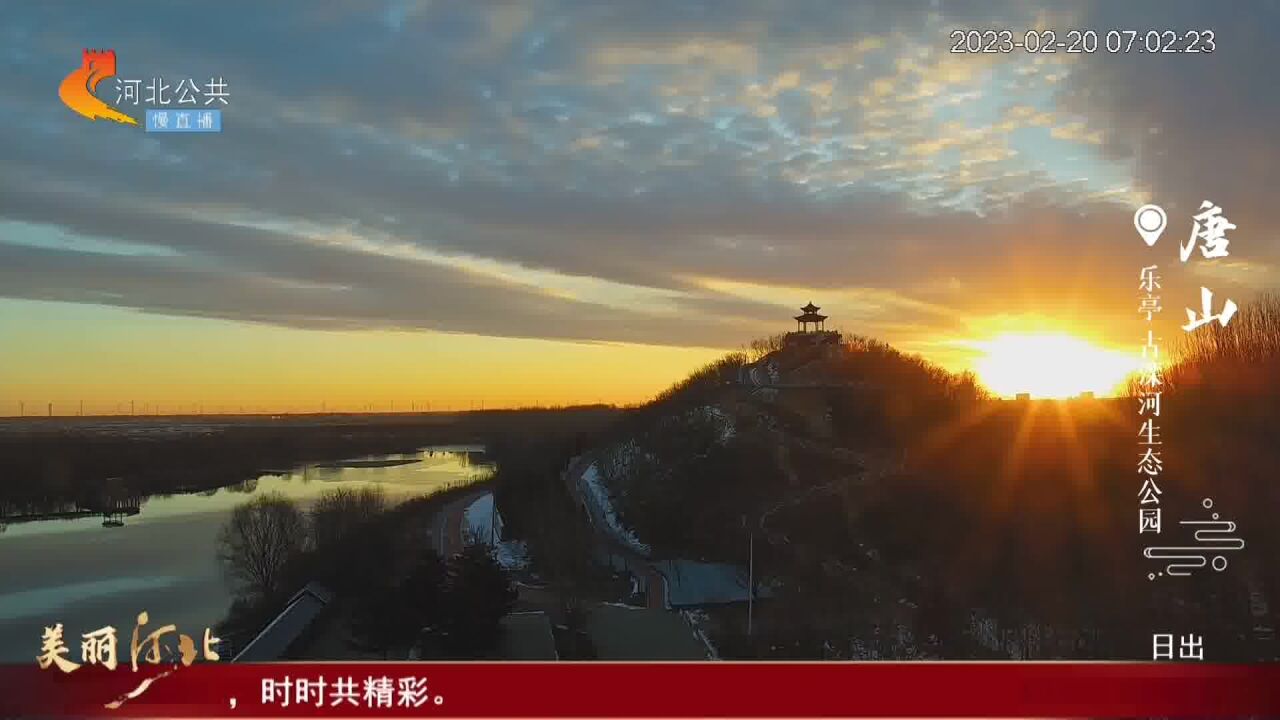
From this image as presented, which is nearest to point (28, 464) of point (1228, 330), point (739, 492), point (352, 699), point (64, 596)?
point (64, 596)

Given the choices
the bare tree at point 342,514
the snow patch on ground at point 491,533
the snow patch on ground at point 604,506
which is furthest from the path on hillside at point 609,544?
the bare tree at point 342,514

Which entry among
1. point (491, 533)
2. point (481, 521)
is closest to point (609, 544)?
point (491, 533)

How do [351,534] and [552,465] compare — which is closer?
[351,534]

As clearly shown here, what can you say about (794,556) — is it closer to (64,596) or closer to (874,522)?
(874,522)

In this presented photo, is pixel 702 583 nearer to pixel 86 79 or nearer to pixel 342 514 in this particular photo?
pixel 342 514

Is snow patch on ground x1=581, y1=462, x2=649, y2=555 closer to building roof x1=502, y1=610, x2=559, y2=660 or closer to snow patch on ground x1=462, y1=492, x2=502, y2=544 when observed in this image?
snow patch on ground x1=462, y1=492, x2=502, y2=544

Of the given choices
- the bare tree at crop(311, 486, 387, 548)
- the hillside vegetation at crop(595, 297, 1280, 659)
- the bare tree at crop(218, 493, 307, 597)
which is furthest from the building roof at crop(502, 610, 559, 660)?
the bare tree at crop(311, 486, 387, 548)
